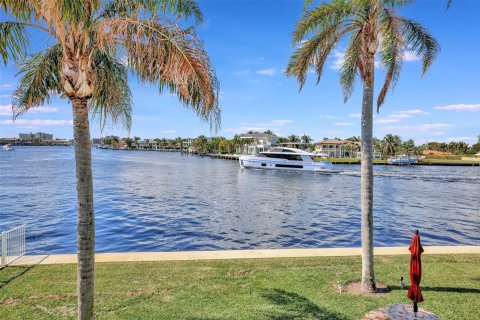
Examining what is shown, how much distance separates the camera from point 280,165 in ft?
232

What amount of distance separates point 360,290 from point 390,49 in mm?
5944

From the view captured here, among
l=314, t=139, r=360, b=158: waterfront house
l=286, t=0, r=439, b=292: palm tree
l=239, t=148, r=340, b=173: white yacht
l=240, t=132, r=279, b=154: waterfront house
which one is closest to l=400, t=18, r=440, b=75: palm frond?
l=286, t=0, r=439, b=292: palm tree

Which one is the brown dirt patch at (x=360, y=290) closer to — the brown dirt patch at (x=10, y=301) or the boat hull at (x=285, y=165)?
the brown dirt patch at (x=10, y=301)

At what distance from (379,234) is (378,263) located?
34.0 ft

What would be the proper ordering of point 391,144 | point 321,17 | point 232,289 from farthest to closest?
1. point 391,144
2. point 321,17
3. point 232,289

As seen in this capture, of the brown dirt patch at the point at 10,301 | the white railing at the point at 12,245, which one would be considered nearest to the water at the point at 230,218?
the white railing at the point at 12,245

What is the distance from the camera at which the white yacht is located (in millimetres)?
68625

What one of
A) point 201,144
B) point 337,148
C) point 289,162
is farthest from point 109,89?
point 201,144

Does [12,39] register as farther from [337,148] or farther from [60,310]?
[337,148]

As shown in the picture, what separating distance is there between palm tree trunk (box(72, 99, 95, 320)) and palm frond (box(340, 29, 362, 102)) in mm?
6633

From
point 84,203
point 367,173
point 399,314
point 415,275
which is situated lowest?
point 399,314

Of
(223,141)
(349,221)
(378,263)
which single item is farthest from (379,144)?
(378,263)

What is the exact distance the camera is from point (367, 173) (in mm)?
8422

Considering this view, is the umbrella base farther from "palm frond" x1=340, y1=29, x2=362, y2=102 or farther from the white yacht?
the white yacht
